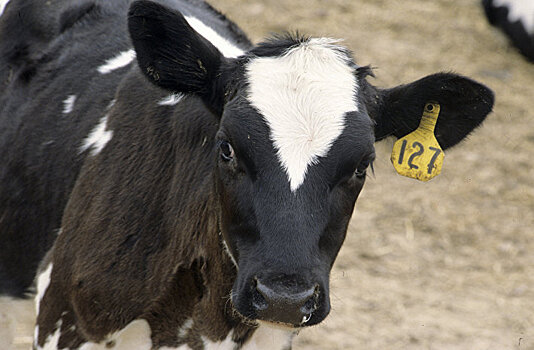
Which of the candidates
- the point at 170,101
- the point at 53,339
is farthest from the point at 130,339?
the point at 170,101

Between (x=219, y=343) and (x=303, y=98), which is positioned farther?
(x=219, y=343)

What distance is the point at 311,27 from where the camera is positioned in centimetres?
A: 958

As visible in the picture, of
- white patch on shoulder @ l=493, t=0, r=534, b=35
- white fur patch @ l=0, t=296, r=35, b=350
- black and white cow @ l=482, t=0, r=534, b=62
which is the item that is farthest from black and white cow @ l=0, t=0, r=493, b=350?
white patch on shoulder @ l=493, t=0, r=534, b=35

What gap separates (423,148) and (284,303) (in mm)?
1222

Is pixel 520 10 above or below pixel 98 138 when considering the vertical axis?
below

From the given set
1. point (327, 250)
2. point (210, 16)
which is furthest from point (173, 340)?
point (210, 16)

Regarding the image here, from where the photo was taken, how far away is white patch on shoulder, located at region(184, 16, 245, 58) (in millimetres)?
4137

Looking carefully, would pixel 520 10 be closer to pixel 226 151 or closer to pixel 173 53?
pixel 173 53

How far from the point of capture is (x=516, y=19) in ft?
34.2

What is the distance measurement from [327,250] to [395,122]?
2.70 feet

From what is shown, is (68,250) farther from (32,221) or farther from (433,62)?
(433,62)

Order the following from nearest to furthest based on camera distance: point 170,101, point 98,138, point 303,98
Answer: point 303,98
point 170,101
point 98,138

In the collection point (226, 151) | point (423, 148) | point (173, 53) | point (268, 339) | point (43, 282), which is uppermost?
point (173, 53)

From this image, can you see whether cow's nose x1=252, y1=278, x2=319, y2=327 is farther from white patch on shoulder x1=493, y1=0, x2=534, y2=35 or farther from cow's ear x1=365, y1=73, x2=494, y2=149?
white patch on shoulder x1=493, y1=0, x2=534, y2=35
